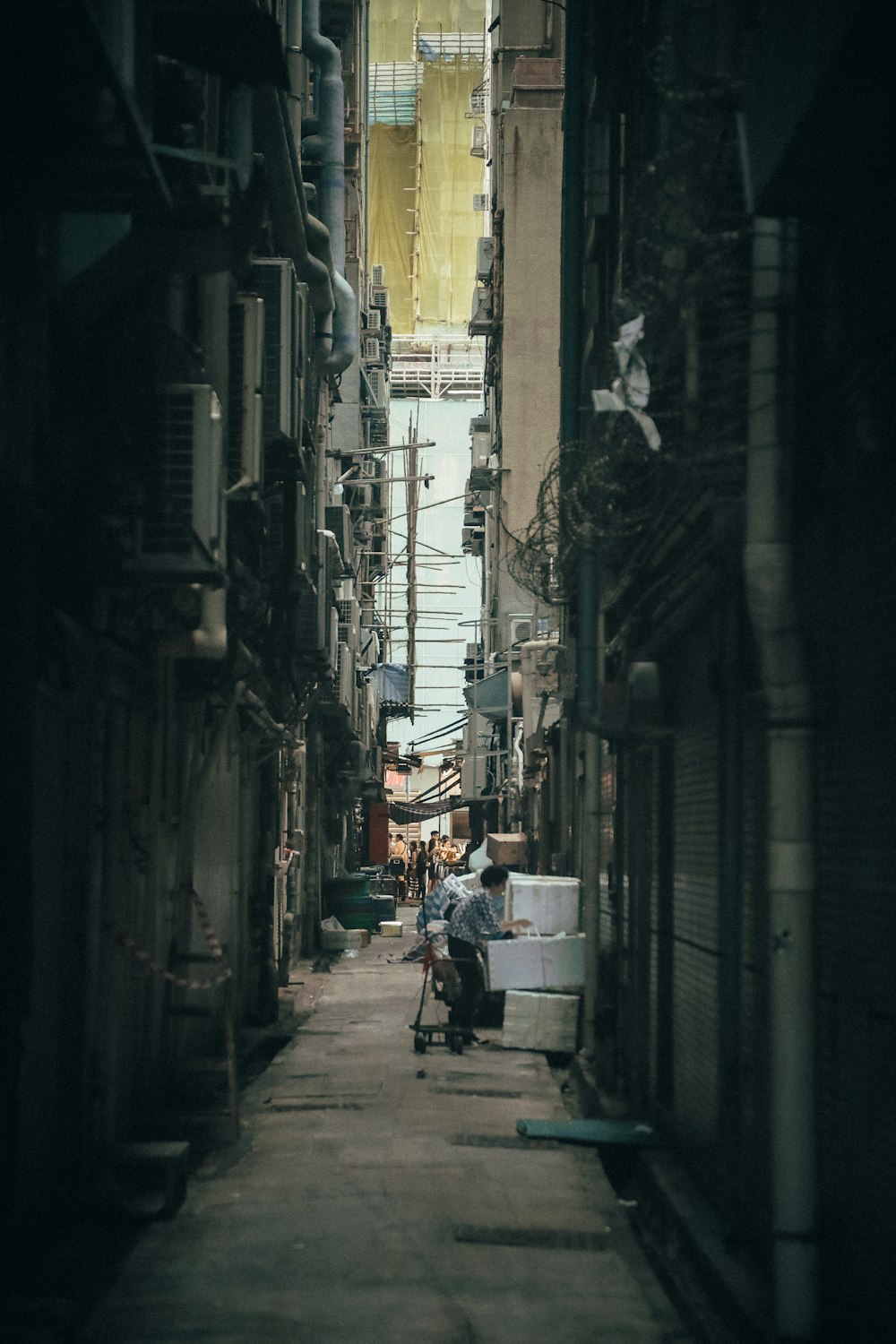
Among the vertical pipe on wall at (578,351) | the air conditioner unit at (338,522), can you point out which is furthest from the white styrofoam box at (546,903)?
the air conditioner unit at (338,522)

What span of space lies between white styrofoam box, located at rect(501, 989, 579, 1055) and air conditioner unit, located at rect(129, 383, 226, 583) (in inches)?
264

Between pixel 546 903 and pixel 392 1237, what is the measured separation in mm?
6396

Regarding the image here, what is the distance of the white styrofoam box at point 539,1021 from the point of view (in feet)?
49.6

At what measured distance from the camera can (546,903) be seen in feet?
49.8

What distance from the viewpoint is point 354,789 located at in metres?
45.6

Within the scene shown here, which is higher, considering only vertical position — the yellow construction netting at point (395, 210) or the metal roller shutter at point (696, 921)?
the yellow construction netting at point (395, 210)

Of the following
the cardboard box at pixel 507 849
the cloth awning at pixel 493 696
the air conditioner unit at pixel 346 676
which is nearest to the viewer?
the cardboard box at pixel 507 849

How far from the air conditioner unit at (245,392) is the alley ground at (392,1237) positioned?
190 inches

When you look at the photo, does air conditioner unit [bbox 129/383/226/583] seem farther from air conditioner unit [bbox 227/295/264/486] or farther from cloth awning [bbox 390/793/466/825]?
cloth awning [bbox 390/793/466/825]

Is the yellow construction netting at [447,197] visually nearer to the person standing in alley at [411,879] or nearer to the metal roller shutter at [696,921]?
the person standing in alley at [411,879]

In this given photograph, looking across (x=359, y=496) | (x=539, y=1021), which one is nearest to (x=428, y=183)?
(x=359, y=496)

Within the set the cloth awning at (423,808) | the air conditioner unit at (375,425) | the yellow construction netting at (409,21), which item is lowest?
the cloth awning at (423,808)

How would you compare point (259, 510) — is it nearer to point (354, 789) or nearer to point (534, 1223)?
point (534, 1223)

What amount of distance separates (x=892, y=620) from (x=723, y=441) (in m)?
2.25
